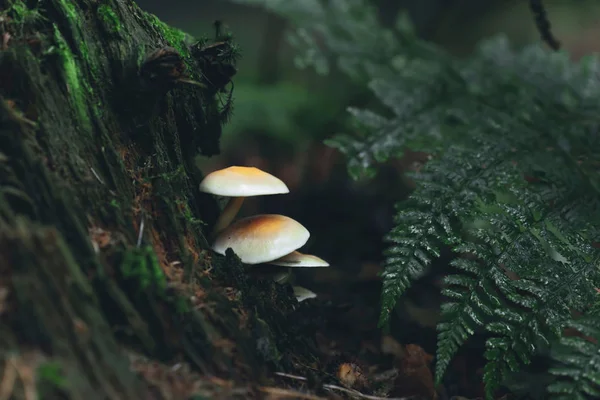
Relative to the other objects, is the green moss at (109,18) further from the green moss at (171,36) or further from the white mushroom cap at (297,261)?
the white mushroom cap at (297,261)

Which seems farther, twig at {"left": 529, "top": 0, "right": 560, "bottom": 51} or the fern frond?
twig at {"left": 529, "top": 0, "right": 560, "bottom": 51}

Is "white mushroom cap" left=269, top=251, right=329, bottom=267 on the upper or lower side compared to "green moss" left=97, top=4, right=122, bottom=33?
lower

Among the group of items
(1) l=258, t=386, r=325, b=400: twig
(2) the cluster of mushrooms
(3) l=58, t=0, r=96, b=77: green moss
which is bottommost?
(1) l=258, t=386, r=325, b=400: twig

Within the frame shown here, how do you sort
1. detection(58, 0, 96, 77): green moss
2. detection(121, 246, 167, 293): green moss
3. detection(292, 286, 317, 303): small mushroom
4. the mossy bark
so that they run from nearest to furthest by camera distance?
the mossy bark
detection(121, 246, 167, 293): green moss
detection(58, 0, 96, 77): green moss
detection(292, 286, 317, 303): small mushroom

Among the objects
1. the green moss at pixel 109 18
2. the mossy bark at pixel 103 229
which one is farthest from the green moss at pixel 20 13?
the green moss at pixel 109 18

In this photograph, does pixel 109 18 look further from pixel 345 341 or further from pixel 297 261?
pixel 345 341

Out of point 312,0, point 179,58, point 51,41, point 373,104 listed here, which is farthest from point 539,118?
point 373,104

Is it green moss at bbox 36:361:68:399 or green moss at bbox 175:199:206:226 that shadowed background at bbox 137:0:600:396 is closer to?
green moss at bbox 175:199:206:226

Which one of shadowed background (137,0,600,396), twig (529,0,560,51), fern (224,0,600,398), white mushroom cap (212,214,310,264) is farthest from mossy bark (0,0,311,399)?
twig (529,0,560,51)

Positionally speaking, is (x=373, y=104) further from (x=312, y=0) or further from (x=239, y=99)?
(x=312, y=0)
